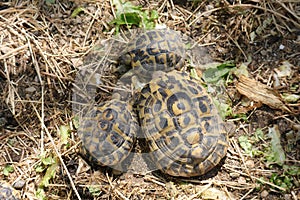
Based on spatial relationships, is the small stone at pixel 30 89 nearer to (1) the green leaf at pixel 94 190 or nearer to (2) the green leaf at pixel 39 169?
(2) the green leaf at pixel 39 169

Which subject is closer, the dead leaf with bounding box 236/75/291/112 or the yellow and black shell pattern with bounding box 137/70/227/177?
the yellow and black shell pattern with bounding box 137/70/227/177

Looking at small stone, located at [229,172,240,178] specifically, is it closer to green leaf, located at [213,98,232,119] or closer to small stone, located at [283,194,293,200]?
small stone, located at [283,194,293,200]

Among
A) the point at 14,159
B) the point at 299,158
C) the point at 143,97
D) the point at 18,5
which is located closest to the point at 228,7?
the point at 143,97

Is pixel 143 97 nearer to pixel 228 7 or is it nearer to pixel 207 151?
pixel 207 151

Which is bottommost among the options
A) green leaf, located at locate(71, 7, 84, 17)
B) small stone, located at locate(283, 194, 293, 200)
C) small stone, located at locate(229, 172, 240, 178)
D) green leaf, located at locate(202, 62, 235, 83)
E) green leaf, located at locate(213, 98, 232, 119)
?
small stone, located at locate(283, 194, 293, 200)

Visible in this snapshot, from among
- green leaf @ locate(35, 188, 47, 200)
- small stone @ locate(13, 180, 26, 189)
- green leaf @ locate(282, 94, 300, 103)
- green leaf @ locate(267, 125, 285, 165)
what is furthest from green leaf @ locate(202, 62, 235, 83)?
small stone @ locate(13, 180, 26, 189)

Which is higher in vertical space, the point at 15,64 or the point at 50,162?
the point at 15,64

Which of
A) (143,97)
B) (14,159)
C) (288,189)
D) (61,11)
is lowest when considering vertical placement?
(288,189)
